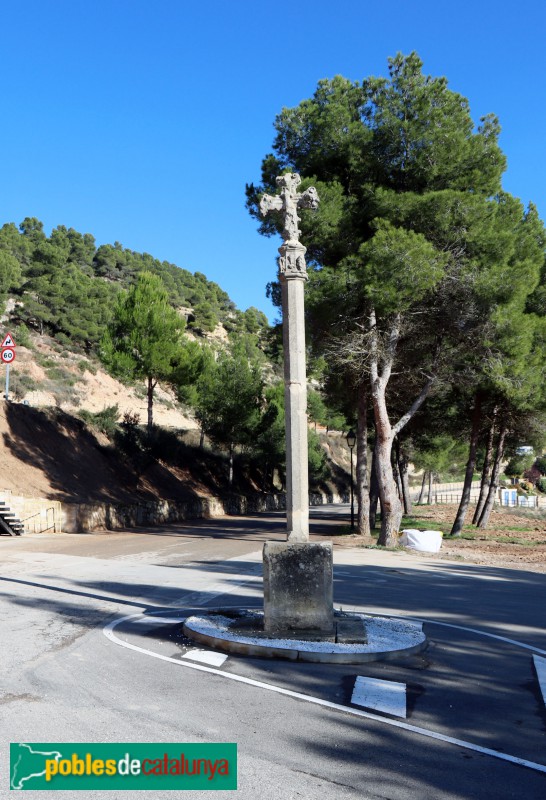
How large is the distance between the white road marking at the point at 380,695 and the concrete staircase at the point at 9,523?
19.0 meters

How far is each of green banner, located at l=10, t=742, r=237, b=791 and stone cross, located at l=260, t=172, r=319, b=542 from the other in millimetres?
3485

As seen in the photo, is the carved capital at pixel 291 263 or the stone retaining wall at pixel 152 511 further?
the stone retaining wall at pixel 152 511

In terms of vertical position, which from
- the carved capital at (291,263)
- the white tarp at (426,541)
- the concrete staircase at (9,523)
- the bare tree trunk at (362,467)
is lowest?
the white tarp at (426,541)

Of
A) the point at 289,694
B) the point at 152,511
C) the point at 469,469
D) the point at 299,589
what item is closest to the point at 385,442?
the point at 469,469

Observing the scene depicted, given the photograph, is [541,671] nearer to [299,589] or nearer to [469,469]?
[299,589]

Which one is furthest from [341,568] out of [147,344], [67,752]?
[147,344]

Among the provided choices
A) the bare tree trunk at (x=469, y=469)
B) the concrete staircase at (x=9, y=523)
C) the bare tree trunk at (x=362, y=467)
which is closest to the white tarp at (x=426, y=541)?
the bare tree trunk at (x=362, y=467)

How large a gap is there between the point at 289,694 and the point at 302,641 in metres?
1.53

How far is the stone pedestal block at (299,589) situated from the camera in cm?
757

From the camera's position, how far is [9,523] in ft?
75.3

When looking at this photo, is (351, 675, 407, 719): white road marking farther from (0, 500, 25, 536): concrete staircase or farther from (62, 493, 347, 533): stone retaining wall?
(62, 493, 347, 533): stone retaining wall

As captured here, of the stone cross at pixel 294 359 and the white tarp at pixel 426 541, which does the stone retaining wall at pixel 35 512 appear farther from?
the stone cross at pixel 294 359

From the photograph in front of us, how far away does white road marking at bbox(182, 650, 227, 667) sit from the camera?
6773mm

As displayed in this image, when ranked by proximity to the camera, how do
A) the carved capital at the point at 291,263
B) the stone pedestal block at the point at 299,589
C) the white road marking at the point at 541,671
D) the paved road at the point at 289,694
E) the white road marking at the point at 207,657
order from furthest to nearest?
the carved capital at the point at 291,263 → the stone pedestal block at the point at 299,589 → the white road marking at the point at 207,657 → the white road marking at the point at 541,671 → the paved road at the point at 289,694
